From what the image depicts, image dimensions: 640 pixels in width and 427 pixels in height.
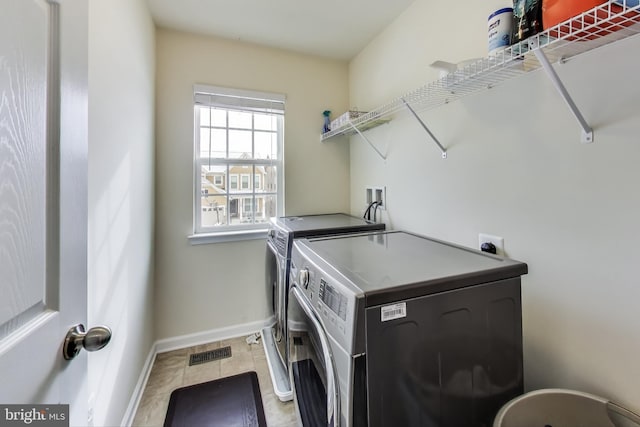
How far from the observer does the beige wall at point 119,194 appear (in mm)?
1092

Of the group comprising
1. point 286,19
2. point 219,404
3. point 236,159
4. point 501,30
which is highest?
point 286,19

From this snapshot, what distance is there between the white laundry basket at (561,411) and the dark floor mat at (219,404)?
1227 millimetres

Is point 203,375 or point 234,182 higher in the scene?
point 234,182

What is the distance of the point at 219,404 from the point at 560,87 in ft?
7.24

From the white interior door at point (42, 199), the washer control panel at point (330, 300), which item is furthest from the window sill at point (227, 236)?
the white interior door at point (42, 199)

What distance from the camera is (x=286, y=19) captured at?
194 centimetres

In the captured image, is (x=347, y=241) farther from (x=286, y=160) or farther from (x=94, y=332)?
(x=286, y=160)

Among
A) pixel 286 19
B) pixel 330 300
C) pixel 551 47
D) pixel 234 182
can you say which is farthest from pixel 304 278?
pixel 286 19

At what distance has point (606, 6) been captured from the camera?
26.3 inches

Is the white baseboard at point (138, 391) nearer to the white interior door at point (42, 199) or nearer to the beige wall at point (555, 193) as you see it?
the white interior door at point (42, 199)

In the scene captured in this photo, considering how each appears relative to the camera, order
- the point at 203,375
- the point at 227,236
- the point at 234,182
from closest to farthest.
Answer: the point at 203,375
the point at 227,236
the point at 234,182

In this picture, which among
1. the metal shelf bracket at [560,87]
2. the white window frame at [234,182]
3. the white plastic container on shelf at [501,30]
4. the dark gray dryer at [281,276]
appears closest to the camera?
the metal shelf bracket at [560,87]

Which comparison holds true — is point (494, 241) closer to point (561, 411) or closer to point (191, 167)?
point (561, 411)

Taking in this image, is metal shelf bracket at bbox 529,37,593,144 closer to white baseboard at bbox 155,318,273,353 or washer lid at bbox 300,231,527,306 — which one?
washer lid at bbox 300,231,527,306
